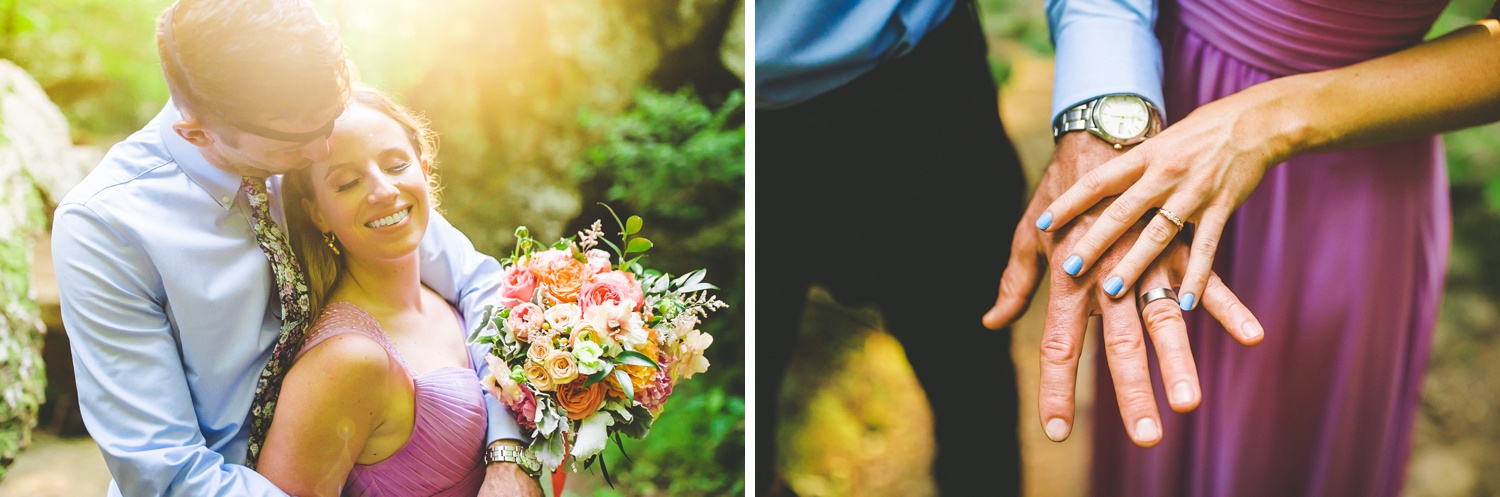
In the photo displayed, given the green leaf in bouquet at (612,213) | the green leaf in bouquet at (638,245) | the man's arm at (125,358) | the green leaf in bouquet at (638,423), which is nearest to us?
the man's arm at (125,358)

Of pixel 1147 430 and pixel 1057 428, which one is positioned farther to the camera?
pixel 1057 428

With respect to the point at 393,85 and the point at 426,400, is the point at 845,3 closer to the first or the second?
the point at 393,85

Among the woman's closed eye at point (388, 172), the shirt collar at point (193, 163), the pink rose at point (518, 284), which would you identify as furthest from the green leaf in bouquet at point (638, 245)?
the shirt collar at point (193, 163)

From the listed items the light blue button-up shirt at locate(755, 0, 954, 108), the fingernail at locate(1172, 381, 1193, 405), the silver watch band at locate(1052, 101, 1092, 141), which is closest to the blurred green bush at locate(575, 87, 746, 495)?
the light blue button-up shirt at locate(755, 0, 954, 108)

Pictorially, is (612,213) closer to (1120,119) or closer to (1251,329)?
(1120,119)

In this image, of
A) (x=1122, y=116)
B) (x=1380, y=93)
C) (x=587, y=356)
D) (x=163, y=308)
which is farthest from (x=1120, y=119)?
(x=163, y=308)

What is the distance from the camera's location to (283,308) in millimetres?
1386

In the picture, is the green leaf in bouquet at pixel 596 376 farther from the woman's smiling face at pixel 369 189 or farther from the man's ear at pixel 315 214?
the man's ear at pixel 315 214

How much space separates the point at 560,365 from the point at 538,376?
46 mm

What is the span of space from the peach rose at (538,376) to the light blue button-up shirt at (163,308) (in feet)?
1.31

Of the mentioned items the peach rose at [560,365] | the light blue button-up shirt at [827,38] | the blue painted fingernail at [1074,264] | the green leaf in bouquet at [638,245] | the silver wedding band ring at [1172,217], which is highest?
the light blue button-up shirt at [827,38]

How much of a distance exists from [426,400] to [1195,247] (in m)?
1.23

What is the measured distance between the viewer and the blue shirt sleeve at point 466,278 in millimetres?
1567

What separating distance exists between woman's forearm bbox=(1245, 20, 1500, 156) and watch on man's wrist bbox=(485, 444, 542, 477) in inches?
51.9
